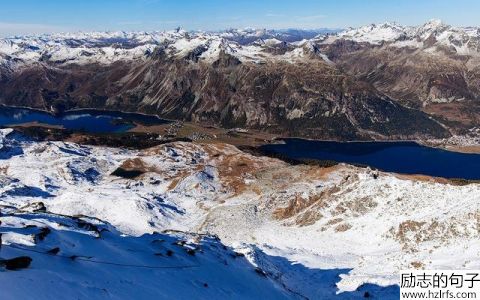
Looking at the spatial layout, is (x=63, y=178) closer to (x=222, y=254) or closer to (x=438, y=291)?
(x=222, y=254)

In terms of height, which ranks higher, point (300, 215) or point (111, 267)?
point (111, 267)

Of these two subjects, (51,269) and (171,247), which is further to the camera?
(171,247)

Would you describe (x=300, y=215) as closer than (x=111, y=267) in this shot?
No

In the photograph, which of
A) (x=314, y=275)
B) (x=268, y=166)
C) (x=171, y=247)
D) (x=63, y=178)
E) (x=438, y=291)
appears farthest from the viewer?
(x=268, y=166)

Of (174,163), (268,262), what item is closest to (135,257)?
(268,262)

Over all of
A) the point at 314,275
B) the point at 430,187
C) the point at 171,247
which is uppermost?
the point at 430,187

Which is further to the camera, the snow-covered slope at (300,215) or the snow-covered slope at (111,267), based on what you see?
the snow-covered slope at (300,215)

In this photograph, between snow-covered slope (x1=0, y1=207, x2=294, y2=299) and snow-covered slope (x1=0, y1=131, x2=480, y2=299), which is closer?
snow-covered slope (x1=0, y1=207, x2=294, y2=299)

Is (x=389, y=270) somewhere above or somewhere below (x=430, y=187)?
below
